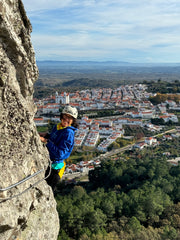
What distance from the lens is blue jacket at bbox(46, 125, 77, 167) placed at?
153 inches

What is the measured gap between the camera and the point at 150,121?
170 ft

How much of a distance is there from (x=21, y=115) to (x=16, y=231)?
1.52m

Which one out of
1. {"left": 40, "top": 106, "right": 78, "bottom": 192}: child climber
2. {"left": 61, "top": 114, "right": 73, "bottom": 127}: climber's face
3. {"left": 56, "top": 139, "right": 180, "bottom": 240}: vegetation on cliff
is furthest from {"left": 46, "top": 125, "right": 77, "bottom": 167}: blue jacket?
{"left": 56, "top": 139, "right": 180, "bottom": 240}: vegetation on cliff

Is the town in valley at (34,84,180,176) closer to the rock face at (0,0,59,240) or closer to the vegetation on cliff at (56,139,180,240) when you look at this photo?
the vegetation on cliff at (56,139,180,240)

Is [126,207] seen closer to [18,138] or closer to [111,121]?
[18,138]

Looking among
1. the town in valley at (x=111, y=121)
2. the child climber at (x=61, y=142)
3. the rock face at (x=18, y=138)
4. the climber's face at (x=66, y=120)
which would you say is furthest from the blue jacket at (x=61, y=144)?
the town in valley at (x=111, y=121)

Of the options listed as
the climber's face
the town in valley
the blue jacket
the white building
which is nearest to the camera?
the blue jacket

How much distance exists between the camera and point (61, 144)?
3.90m

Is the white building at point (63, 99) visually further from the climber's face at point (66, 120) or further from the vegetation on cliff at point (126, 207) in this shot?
the climber's face at point (66, 120)

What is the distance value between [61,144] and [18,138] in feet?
2.96

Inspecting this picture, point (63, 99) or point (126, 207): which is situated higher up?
point (63, 99)

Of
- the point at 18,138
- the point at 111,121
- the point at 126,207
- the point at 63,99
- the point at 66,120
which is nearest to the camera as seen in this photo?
the point at 18,138

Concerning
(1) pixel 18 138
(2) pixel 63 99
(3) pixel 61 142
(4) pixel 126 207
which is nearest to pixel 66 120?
(3) pixel 61 142

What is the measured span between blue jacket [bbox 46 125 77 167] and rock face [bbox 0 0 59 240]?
0.81 feet
